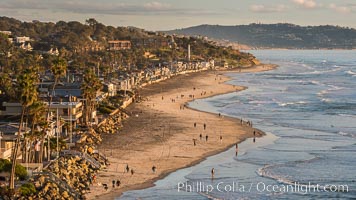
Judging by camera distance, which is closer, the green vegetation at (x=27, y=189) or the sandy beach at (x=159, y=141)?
the green vegetation at (x=27, y=189)

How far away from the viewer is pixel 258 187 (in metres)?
41.3

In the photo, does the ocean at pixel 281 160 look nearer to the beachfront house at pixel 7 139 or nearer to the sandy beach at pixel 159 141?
the sandy beach at pixel 159 141

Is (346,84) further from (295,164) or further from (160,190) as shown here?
(160,190)

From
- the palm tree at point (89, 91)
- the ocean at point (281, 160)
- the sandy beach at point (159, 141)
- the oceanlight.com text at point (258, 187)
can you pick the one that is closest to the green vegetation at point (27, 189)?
the sandy beach at point (159, 141)

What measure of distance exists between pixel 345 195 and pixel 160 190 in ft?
33.0

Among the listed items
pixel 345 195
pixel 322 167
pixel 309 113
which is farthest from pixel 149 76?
pixel 345 195

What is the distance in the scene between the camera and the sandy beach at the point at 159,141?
44219 millimetres

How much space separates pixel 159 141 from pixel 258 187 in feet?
61.1

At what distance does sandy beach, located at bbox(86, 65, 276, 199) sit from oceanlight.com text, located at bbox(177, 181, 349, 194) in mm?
2829

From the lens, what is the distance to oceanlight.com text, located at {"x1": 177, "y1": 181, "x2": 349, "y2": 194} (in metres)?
40.3

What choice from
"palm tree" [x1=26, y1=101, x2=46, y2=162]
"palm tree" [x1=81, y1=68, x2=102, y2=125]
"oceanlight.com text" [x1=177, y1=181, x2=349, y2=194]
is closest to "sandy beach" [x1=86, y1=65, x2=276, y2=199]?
"oceanlight.com text" [x1=177, y1=181, x2=349, y2=194]

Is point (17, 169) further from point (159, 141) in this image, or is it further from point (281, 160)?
point (159, 141)

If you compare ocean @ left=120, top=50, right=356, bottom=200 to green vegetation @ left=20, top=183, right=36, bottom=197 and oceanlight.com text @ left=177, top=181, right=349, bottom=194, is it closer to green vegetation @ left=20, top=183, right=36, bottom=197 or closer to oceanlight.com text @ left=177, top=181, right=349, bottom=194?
oceanlight.com text @ left=177, top=181, right=349, bottom=194

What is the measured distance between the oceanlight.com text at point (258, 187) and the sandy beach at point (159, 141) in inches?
111
